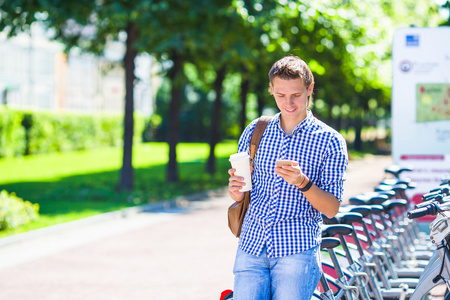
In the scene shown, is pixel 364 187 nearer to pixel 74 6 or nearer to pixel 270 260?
pixel 74 6

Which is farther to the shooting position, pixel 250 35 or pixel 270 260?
pixel 250 35

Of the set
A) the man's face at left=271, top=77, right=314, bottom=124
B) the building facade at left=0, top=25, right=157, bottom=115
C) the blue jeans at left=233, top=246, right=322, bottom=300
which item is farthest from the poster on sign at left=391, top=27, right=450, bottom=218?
the building facade at left=0, top=25, right=157, bottom=115

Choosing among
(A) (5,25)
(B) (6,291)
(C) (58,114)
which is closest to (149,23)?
(A) (5,25)

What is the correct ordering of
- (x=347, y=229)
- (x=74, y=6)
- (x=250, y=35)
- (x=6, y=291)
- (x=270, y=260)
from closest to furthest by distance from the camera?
(x=270, y=260) → (x=347, y=229) → (x=6, y=291) → (x=74, y=6) → (x=250, y=35)

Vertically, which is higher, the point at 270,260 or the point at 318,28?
the point at 318,28

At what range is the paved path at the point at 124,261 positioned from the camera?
7.05m

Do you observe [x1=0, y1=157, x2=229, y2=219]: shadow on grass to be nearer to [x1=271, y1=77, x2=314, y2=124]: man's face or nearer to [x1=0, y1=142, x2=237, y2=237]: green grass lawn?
[x1=0, y1=142, x2=237, y2=237]: green grass lawn

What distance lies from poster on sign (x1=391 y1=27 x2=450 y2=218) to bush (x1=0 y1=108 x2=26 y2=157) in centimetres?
2249

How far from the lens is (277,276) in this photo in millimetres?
2996

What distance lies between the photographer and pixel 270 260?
9.91 feet

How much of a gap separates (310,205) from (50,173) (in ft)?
69.0

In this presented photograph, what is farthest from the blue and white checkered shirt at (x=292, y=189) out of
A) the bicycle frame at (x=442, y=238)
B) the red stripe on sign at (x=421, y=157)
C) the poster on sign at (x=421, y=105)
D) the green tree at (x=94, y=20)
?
the green tree at (x=94, y=20)

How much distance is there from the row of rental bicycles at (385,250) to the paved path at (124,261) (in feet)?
6.48

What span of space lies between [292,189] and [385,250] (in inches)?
110
